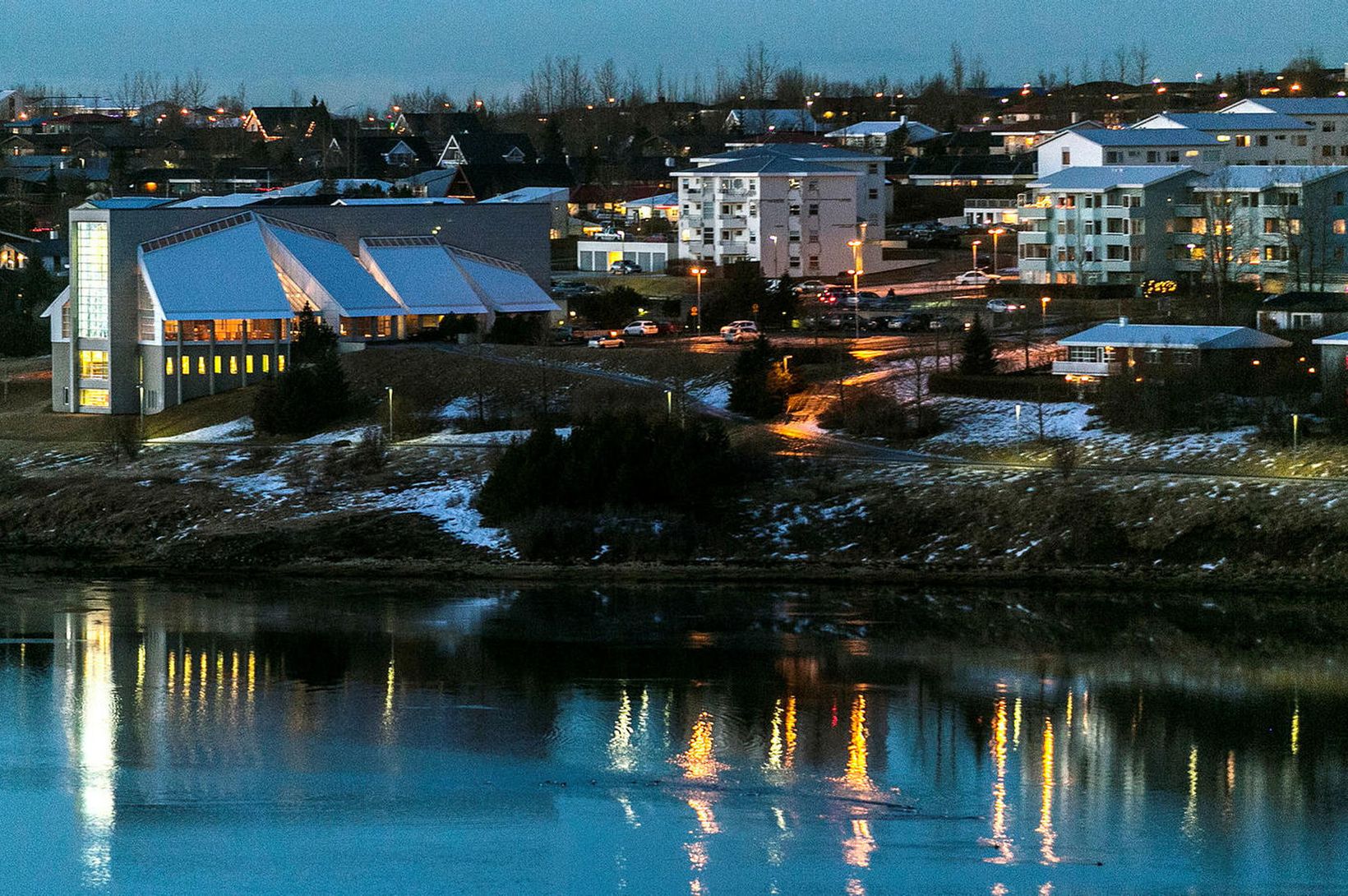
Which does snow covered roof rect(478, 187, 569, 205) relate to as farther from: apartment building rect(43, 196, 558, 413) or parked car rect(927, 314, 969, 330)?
parked car rect(927, 314, 969, 330)

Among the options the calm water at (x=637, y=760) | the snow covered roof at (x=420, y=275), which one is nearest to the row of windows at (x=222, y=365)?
the snow covered roof at (x=420, y=275)

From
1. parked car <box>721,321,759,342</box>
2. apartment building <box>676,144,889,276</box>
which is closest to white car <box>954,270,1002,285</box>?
apartment building <box>676,144,889,276</box>

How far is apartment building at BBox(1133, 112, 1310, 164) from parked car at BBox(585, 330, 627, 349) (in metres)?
26.7

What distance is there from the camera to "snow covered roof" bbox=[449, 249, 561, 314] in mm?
55250

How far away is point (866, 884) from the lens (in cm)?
1977

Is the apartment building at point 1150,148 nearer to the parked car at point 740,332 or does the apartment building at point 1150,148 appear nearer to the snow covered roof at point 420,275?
the parked car at point 740,332

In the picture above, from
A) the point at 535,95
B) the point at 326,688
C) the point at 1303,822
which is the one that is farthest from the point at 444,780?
the point at 535,95

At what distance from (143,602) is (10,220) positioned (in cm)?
6279

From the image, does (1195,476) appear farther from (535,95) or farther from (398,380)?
(535,95)

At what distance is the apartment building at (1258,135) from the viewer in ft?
238

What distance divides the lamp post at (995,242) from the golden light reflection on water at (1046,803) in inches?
1561

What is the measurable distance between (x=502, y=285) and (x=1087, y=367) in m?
18.4

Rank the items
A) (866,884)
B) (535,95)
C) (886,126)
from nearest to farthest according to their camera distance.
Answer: (866,884)
(886,126)
(535,95)

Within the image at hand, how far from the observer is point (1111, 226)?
60656 mm
